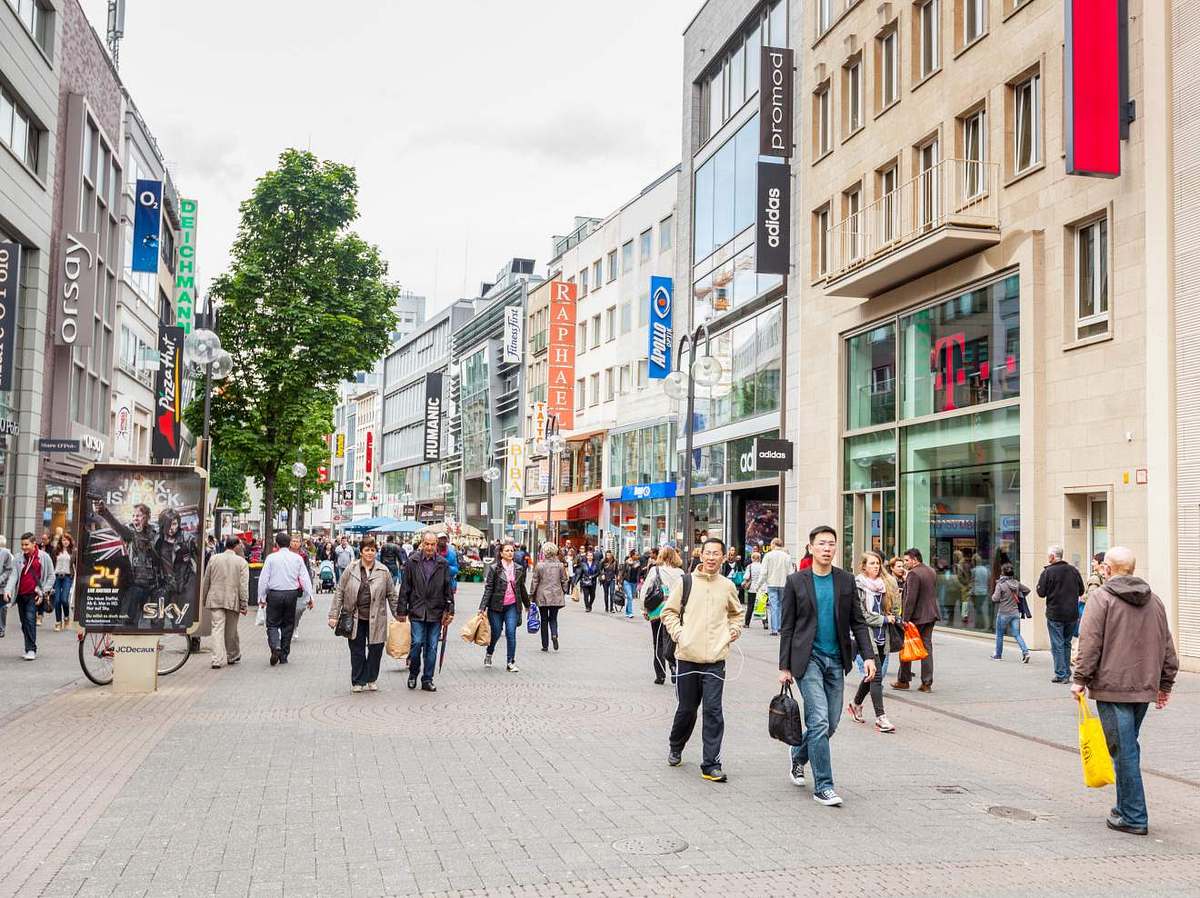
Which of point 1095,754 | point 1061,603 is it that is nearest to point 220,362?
point 1061,603

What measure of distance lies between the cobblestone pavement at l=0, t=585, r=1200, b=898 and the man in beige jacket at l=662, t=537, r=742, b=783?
434mm

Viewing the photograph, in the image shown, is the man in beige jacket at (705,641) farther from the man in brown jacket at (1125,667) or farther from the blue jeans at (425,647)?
the blue jeans at (425,647)

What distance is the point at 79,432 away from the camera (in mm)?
33250

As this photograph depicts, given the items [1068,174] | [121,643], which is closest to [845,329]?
[1068,174]

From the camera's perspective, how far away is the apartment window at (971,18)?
22.2 meters

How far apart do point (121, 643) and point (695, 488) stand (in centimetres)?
2766

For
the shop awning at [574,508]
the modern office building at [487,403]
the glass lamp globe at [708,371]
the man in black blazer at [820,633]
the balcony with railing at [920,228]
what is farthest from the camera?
the modern office building at [487,403]

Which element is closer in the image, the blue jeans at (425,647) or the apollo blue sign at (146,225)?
the blue jeans at (425,647)

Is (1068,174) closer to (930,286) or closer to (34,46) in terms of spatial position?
(930,286)

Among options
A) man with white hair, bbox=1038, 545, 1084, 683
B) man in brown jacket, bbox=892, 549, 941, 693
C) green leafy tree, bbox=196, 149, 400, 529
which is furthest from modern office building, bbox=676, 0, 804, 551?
man in brown jacket, bbox=892, 549, 941, 693

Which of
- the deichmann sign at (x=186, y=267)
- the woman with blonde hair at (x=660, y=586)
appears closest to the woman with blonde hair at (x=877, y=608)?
the woman with blonde hair at (x=660, y=586)

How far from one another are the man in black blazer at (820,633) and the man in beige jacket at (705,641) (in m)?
0.76

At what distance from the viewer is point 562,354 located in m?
56.6

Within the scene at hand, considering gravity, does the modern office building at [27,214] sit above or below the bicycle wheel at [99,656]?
above
